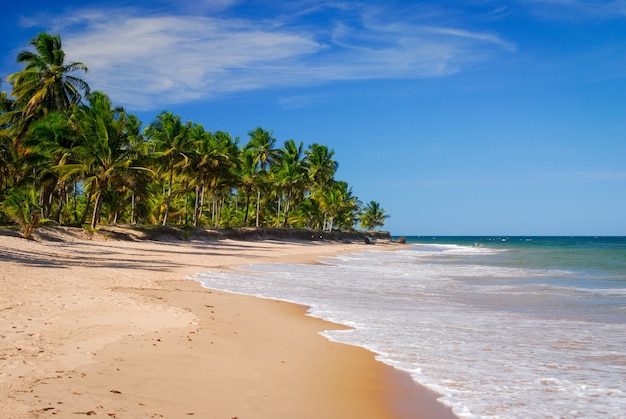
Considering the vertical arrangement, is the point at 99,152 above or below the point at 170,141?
below

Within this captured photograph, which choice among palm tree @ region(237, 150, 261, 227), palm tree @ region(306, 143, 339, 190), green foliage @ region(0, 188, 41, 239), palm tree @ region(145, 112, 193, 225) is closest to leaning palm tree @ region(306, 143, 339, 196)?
palm tree @ region(306, 143, 339, 190)

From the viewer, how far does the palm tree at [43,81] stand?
3391 centimetres

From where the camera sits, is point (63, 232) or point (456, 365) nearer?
point (456, 365)

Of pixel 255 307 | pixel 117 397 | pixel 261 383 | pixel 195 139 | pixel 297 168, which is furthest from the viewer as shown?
pixel 297 168

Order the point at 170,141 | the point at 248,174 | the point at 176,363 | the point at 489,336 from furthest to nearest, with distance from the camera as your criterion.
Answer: the point at 248,174 → the point at 170,141 → the point at 489,336 → the point at 176,363

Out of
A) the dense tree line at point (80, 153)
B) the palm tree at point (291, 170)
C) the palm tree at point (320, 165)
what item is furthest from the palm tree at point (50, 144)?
the palm tree at point (320, 165)

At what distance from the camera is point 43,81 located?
3419cm

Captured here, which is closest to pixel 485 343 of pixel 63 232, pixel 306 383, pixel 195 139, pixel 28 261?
pixel 306 383

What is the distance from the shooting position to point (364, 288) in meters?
15.3

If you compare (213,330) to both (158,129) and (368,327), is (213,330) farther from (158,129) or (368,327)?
(158,129)

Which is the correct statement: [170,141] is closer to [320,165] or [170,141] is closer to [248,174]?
[248,174]

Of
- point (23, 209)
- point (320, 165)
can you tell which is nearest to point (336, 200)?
point (320, 165)

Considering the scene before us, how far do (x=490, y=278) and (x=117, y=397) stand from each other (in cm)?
1874

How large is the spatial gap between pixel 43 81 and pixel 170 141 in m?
10.4
